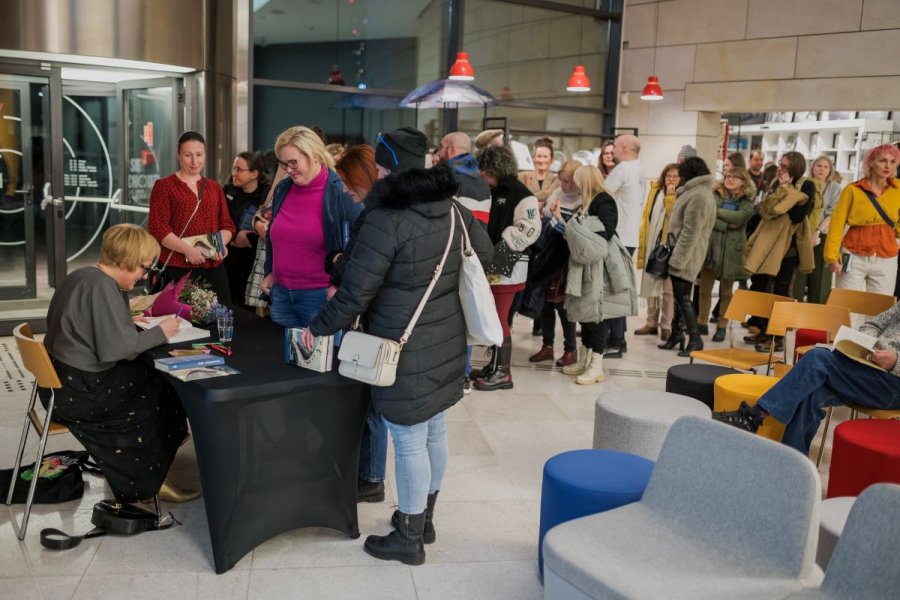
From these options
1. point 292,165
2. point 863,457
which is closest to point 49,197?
point 292,165

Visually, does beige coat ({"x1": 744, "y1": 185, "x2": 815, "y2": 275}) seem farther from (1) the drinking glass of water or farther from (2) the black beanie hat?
(1) the drinking glass of water

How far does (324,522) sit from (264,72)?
25.0 feet

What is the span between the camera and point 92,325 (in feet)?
11.0

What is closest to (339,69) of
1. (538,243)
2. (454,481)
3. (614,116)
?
(614,116)

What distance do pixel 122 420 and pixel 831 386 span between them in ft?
10.6

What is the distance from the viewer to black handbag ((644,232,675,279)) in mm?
7234

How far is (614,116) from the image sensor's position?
1296 centimetres

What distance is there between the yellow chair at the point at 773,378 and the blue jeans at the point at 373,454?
189cm

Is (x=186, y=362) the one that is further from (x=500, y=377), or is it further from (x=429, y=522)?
(x=500, y=377)

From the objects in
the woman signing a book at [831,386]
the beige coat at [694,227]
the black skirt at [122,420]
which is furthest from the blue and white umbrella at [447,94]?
the black skirt at [122,420]

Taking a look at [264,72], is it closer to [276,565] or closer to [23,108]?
[23,108]

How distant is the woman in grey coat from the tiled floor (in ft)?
8.19

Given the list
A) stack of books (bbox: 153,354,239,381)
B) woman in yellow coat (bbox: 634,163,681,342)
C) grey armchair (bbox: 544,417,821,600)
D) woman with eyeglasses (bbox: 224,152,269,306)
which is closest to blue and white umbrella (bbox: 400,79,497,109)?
woman in yellow coat (bbox: 634,163,681,342)

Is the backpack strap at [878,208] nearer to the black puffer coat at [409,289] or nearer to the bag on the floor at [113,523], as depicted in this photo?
the black puffer coat at [409,289]
